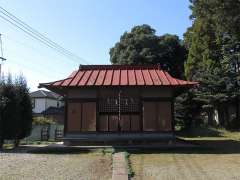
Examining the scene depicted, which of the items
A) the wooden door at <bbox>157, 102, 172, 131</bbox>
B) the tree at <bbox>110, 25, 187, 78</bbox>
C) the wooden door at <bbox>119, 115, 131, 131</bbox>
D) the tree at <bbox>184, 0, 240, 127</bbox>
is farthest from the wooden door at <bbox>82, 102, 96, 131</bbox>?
the tree at <bbox>110, 25, 187, 78</bbox>

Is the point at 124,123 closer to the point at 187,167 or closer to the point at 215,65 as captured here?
the point at 187,167

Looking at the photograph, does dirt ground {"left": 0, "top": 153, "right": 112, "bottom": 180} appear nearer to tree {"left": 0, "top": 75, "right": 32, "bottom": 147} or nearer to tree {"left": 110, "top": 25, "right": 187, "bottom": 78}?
tree {"left": 0, "top": 75, "right": 32, "bottom": 147}

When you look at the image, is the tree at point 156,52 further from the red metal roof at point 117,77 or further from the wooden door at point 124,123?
the wooden door at point 124,123

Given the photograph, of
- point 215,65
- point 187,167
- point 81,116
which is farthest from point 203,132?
point 187,167

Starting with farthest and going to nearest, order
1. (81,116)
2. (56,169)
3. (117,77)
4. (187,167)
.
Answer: (117,77)
(81,116)
(187,167)
(56,169)

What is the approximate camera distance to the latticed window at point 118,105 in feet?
76.5

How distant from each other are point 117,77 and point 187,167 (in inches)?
442

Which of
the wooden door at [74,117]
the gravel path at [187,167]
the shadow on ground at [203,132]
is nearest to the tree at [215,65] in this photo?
the shadow on ground at [203,132]

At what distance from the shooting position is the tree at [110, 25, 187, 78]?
160 feet

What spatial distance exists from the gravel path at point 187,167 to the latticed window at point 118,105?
6102 mm

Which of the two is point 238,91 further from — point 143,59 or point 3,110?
point 3,110

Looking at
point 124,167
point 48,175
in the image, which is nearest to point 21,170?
point 48,175

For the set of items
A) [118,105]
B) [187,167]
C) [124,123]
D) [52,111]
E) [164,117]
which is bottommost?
[187,167]

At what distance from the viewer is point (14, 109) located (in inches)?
896
